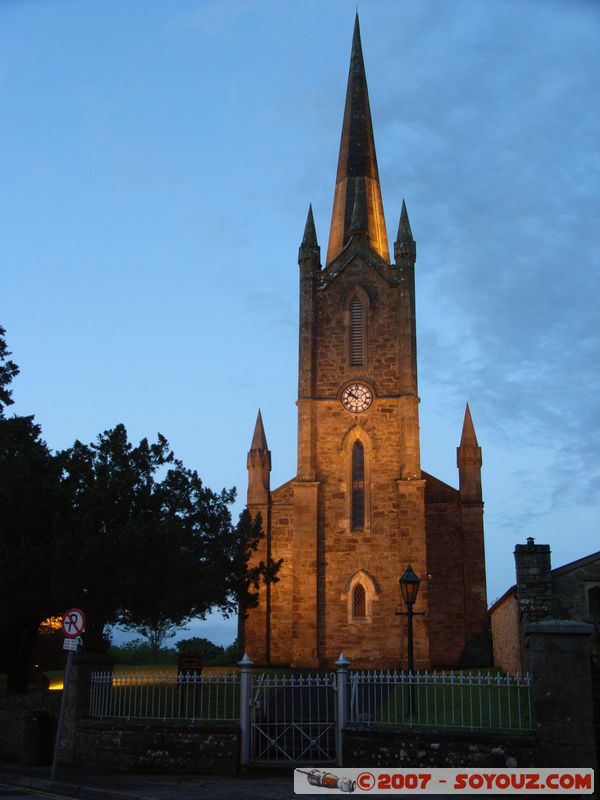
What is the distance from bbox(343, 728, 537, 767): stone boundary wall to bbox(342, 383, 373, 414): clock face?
2395 centimetres

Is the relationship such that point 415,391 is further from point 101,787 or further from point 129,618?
point 101,787

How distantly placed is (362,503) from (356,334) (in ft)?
24.2

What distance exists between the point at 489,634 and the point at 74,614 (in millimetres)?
24610

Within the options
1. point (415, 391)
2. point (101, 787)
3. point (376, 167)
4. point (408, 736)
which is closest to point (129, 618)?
point (101, 787)

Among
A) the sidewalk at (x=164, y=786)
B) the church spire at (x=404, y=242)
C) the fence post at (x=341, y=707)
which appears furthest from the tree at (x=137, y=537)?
the church spire at (x=404, y=242)

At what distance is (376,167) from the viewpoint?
44.8 m

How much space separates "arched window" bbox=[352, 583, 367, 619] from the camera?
35375 millimetres

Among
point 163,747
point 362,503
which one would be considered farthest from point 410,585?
point 362,503

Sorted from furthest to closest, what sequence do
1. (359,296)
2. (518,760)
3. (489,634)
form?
(359,296)
(489,634)
(518,760)

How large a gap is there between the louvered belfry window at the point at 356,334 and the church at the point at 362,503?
0.14 feet

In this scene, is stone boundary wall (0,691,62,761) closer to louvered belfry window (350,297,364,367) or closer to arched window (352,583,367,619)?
arched window (352,583,367,619)

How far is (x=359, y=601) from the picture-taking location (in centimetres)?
3562

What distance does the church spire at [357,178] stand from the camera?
4241 centimetres

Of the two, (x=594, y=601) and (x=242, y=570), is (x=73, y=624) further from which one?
(x=594, y=601)
